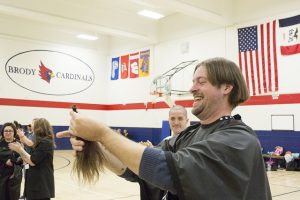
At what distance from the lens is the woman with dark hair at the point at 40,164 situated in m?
4.61

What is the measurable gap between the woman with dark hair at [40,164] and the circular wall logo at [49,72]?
42.0ft

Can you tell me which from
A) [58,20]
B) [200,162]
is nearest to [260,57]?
[58,20]

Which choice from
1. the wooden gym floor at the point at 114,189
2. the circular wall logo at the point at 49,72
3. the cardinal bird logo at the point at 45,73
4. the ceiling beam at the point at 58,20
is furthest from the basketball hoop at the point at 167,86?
the wooden gym floor at the point at 114,189

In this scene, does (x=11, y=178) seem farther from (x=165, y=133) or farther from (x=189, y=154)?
(x=165, y=133)

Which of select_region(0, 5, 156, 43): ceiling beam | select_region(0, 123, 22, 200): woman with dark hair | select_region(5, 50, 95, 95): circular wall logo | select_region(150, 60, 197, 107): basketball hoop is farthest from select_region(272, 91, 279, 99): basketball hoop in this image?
select_region(5, 50, 95, 95): circular wall logo

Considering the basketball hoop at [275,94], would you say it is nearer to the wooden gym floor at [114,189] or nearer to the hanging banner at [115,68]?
the wooden gym floor at [114,189]

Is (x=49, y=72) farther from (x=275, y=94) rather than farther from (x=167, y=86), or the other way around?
(x=275, y=94)

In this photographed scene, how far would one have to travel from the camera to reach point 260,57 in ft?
40.8

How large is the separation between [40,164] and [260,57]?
9.81 meters

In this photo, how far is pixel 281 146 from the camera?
11.7 metres

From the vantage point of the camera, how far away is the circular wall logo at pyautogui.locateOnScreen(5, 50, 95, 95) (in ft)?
55.1

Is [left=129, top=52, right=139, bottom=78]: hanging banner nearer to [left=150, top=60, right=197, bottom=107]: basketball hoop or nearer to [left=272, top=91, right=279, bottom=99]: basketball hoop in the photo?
[left=150, top=60, right=197, bottom=107]: basketball hoop

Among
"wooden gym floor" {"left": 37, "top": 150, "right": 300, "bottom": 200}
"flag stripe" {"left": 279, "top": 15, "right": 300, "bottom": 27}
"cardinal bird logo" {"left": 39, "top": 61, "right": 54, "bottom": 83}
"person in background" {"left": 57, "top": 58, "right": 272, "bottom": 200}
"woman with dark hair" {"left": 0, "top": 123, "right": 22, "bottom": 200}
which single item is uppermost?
"flag stripe" {"left": 279, "top": 15, "right": 300, "bottom": 27}

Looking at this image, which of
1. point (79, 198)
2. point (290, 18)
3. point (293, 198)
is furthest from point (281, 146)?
point (79, 198)
